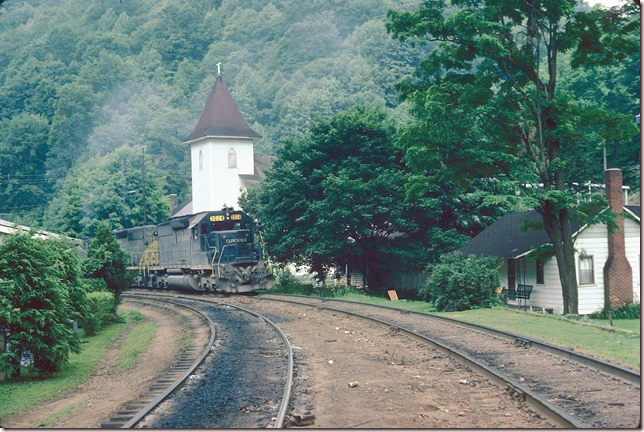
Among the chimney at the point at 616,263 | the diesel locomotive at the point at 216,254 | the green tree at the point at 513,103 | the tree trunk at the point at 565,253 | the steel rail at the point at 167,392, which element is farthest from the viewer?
the diesel locomotive at the point at 216,254

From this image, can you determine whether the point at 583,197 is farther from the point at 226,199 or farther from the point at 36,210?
the point at 36,210

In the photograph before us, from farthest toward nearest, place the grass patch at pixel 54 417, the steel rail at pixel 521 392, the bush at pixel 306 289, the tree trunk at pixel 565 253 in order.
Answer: the bush at pixel 306 289 < the tree trunk at pixel 565 253 < the grass patch at pixel 54 417 < the steel rail at pixel 521 392

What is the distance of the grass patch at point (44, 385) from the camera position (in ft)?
47.4

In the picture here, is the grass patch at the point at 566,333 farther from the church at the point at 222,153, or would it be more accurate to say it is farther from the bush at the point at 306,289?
the church at the point at 222,153

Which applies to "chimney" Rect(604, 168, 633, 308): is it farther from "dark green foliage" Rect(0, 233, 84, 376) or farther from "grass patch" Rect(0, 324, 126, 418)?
"dark green foliage" Rect(0, 233, 84, 376)

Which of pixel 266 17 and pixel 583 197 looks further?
pixel 266 17

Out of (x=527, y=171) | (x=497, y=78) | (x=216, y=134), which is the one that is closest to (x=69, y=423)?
(x=527, y=171)

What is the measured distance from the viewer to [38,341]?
17.1 m

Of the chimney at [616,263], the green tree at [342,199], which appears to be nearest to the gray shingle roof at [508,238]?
the chimney at [616,263]

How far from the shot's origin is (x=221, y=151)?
82.2 meters

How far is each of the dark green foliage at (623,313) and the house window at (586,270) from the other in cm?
156

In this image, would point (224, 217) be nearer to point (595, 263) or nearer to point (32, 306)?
point (595, 263)

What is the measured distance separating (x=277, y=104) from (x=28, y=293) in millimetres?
123646

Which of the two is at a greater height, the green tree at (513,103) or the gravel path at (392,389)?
the green tree at (513,103)
